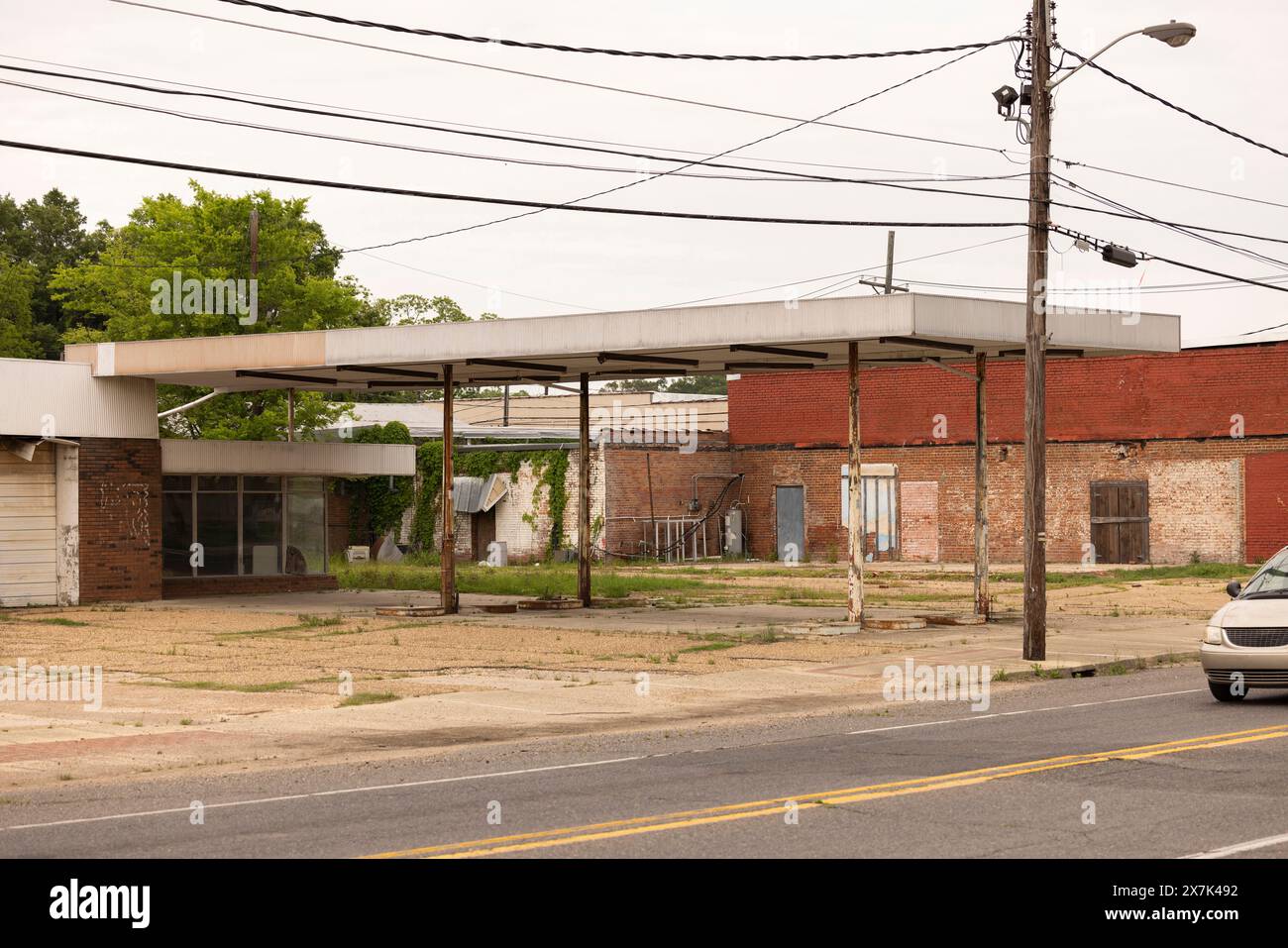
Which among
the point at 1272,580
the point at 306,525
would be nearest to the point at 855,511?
the point at 1272,580

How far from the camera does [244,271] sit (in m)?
52.3

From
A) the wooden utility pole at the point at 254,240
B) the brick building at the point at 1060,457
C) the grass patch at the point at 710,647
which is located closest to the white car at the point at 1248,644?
the grass patch at the point at 710,647

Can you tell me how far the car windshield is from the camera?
16.7 meters

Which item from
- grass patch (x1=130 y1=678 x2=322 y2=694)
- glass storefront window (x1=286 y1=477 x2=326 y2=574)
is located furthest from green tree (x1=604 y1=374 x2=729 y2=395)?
grass patch (x1=130 y1=678 x2=322 y2=694)

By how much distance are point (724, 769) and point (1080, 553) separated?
1527 inches

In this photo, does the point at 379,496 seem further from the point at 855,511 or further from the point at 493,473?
the point at 855,511

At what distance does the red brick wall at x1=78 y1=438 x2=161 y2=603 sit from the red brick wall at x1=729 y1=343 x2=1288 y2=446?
85.5 ft

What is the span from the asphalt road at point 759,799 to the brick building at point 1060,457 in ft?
109

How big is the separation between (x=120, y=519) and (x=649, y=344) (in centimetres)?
1340

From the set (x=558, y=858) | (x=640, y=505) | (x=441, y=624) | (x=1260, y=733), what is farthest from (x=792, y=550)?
(x=558, y=858)

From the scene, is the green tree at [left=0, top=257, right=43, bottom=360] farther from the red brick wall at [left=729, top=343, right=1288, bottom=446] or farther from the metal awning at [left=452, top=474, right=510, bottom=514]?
the red brick wall at [left=729, top=343, right=1288, bottom=446]

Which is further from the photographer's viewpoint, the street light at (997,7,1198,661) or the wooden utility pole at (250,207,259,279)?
the wooden utility pole at (250,207,259,279)

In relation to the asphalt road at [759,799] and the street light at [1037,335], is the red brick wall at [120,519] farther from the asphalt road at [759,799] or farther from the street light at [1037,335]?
the asphalt road at [759,799]

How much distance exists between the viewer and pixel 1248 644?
16.2m
